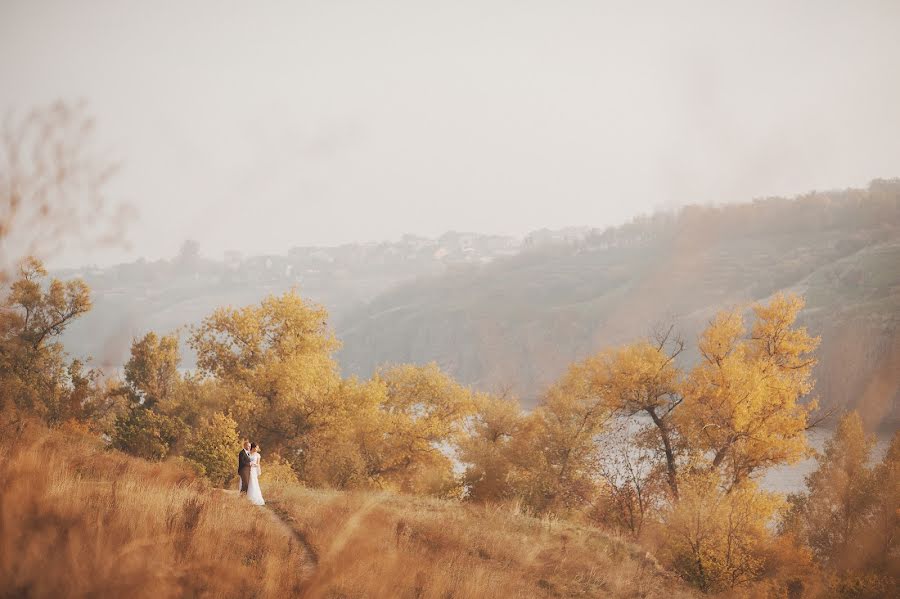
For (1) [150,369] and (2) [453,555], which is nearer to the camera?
(2) [453,555]

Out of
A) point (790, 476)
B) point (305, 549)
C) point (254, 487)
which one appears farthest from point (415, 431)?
point (790, 476)

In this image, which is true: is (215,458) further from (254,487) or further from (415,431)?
(415,431)

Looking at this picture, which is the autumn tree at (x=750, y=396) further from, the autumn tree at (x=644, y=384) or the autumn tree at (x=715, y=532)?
the autumn tree at (x=715, y=532)

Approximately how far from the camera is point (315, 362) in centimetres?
3416

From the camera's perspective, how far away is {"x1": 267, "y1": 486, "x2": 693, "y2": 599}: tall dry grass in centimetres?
506

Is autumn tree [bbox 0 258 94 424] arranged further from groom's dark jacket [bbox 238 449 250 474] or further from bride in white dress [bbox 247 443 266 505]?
bride in white dress [bbox 247 443 266 505]

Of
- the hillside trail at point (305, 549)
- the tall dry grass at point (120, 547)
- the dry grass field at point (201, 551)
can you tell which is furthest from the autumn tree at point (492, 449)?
the tall dry grass at point (120, 547)

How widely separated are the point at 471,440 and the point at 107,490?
140 ft

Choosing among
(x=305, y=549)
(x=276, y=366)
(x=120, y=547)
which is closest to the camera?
(x=120, y=547)

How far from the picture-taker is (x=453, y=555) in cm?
945

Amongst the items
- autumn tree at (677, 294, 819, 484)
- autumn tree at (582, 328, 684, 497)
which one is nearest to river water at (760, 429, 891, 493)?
autumn tree at (582, 328, 684, 497)

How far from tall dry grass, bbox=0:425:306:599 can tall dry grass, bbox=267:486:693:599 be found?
0.67m

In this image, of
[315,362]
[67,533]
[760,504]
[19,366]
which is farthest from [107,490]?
[19,366]

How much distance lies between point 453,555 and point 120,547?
602 cm
